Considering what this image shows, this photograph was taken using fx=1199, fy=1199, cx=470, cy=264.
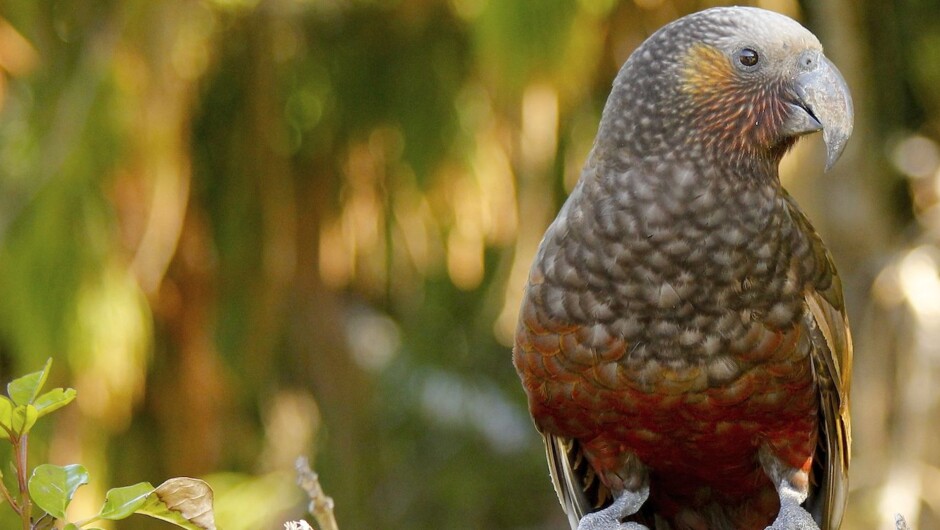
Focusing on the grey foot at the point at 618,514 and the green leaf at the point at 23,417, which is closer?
the green leaf at the point at 23,417

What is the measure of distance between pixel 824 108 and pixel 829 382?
648mm

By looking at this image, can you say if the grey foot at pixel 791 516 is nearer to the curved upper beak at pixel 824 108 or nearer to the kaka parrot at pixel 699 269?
the kaka parrot at pixel 699 269

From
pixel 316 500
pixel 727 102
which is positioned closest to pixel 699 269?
pixel 727 102

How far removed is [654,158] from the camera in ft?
8.22

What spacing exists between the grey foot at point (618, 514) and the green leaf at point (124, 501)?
139cm

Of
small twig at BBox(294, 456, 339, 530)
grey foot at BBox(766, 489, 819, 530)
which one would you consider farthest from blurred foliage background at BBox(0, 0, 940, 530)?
small twig at BBox(294, 456, 339, 530)

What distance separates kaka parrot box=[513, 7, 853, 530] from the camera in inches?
97.0

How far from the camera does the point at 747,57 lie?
8.11ft

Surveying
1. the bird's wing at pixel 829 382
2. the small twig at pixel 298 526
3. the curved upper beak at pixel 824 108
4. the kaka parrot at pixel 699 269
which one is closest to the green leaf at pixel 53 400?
the small twig at pixel 298 526

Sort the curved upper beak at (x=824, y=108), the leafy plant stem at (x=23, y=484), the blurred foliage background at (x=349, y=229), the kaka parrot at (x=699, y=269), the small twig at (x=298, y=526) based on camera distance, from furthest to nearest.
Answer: the blurred foliage background at (x=349, y=229), the kaka parrot at (x=699, y=269), the curved upper beak at (x=824, y=108), the small twig at (x=298, y=526), the leafy plant stem at (x=23, y=484)

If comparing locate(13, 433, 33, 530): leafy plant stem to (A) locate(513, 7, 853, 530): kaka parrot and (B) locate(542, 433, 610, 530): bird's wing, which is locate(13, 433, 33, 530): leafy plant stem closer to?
(A) locate(513, 7, 853, 530): kaka parrot

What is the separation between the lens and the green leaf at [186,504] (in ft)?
5.18

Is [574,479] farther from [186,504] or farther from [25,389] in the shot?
[25,389]

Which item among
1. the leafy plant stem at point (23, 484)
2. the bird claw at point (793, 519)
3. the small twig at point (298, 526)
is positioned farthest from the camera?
the bird claw at point (793, 519)
